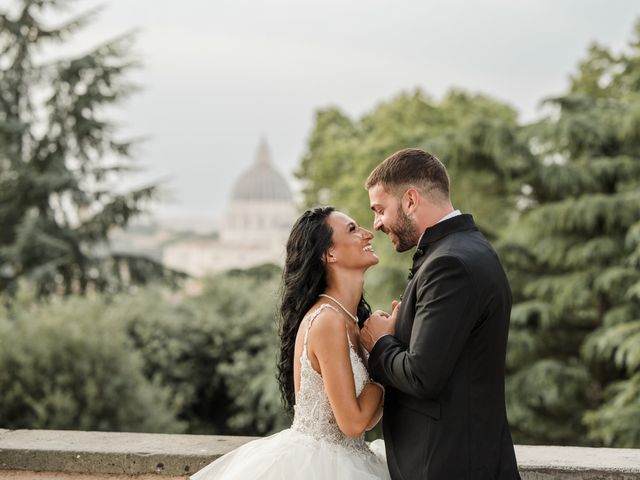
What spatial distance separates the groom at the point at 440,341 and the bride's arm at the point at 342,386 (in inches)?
2.7

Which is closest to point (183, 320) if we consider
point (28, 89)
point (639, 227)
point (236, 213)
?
point (28, 89)

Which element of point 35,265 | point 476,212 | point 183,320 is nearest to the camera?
point 476,212

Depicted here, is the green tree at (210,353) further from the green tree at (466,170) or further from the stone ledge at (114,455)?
the stone ledge at (114,455)

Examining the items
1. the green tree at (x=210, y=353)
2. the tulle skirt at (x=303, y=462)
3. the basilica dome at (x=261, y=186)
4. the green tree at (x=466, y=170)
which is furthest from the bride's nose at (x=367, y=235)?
the basilica dome at (x=261, y=186)

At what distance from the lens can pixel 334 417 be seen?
2.67m

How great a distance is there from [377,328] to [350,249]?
312 millimetres

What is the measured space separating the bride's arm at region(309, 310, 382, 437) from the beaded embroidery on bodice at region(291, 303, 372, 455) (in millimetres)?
52

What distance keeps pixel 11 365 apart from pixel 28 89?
397 inches

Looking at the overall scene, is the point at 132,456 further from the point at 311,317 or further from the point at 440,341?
the point at 440,341

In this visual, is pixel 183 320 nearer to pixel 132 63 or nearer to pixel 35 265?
pixel 35 265

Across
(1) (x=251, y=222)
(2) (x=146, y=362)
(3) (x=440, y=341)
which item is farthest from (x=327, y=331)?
(1) (x=251, y=222)

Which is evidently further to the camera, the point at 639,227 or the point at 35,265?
the point at 35,265

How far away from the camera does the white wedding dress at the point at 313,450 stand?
2559mm

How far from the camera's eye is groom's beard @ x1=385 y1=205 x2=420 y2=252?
2.35m
